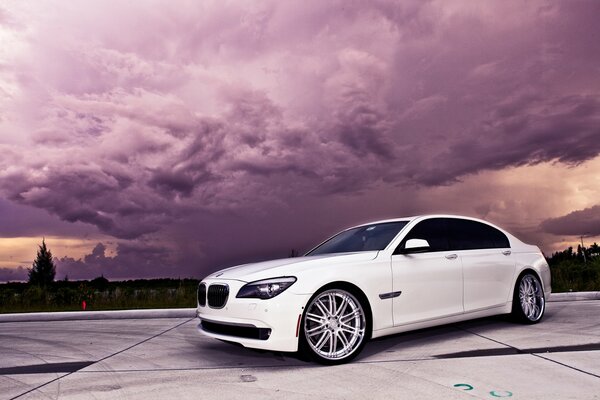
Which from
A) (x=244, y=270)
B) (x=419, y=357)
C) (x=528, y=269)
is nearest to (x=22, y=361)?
(x=244, y=270)

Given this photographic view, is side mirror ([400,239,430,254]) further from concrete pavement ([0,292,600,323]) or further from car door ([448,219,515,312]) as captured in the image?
concrete pavement ([0,292,600,323])

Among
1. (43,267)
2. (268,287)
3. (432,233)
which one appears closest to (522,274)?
(432,233)

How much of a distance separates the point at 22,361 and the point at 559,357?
6065 mm

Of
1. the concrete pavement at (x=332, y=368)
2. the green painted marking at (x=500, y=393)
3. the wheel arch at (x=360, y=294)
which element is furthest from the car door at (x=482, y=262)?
the green painted marking at (x=500, y=393)

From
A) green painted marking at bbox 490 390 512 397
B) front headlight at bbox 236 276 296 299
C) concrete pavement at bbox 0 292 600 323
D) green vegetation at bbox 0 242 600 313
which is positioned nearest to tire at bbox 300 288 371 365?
front headlight at bbox 236 276 296 299

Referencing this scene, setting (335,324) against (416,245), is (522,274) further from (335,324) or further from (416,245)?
(335,324)

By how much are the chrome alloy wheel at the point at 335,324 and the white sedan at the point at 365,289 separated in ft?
0.03

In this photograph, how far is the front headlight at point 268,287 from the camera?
5332mm

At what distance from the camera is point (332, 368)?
5316mm

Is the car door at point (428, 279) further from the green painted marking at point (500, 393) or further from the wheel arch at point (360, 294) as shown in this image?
the green painted marking at point (500, 393)

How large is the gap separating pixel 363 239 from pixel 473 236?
1.61 meters

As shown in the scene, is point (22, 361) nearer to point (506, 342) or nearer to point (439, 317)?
point (439, 317)

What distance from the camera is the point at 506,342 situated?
6.37 metres

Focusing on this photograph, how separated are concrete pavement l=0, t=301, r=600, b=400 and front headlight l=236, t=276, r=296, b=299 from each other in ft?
2.45
